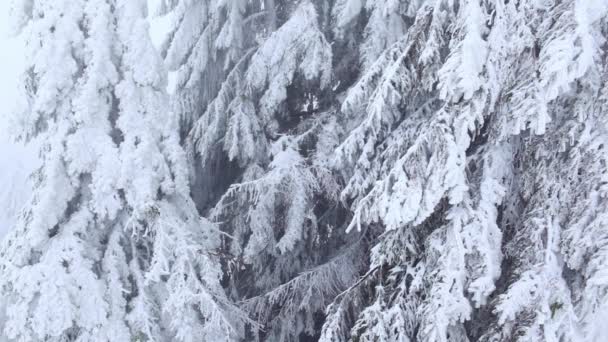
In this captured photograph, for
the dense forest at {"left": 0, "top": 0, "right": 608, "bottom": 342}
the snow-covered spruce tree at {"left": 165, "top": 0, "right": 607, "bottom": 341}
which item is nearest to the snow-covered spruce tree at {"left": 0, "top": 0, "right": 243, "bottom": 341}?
the dense forest at {"left": 0, "top": 0, "right": 608, "bottom": 342}

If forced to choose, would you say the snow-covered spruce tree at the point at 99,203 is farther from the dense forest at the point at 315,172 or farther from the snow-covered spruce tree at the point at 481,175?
the snow-covered spruce tree at the point at 481,175

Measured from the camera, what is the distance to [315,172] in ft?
22.0

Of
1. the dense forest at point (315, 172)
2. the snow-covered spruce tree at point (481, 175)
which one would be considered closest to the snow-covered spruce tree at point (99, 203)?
the dense forest at point (315, 172)

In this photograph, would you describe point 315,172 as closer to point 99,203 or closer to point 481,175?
point 99,203

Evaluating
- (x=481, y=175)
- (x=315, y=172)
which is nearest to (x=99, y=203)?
(x=315, y=172)

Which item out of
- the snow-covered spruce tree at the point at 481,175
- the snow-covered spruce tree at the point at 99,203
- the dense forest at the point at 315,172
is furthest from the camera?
the snow-covered spruce tree at the point at 99,203

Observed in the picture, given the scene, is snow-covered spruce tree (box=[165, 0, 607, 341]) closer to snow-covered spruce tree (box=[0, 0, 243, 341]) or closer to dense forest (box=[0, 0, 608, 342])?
dense forest (box=[0, 0, 608, 342])

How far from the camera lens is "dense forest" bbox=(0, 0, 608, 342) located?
12.4 feet

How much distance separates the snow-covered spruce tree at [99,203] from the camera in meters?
5.08

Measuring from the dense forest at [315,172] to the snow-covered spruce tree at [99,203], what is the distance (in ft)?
0.07

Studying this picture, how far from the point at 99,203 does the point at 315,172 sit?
2505mm

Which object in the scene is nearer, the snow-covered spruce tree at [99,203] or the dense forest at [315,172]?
the dense forest at [315,172]

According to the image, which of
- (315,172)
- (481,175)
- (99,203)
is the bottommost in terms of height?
(481,175)

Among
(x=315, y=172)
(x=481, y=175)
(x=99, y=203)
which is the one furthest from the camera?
(x=315, y=172)
